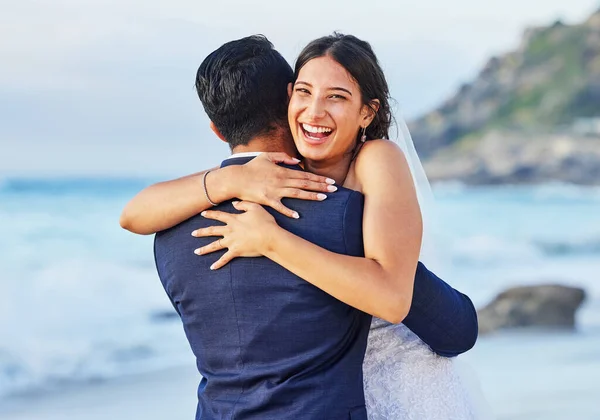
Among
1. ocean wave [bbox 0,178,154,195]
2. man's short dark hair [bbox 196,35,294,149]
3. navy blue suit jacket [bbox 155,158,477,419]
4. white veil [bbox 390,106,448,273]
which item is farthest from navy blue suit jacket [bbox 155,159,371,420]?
ocean wave [bbox 0,178,154,195]

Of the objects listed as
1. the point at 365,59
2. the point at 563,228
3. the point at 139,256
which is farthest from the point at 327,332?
the point at 563,228

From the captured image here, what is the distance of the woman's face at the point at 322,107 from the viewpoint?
1979mm

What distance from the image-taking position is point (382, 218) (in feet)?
5.96

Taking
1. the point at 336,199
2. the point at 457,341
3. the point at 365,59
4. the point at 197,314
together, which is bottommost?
the point at 457,341

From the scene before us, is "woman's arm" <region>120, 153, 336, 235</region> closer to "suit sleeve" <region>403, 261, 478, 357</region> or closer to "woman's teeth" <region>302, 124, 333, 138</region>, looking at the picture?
"woman's teeth" <region>302, 124, 333, 138</region>

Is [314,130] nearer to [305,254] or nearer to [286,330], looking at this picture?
[305,254]

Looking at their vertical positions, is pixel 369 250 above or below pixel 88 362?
below

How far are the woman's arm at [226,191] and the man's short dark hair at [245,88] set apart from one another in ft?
0.25

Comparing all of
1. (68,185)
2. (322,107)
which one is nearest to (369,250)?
(322,107)

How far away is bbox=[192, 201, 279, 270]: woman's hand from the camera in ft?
6.00

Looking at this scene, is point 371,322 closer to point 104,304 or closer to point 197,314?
point 197,314

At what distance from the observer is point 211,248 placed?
1.89 metres

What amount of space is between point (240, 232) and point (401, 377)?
0.52 meters

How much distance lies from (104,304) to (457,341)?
8.83 m
